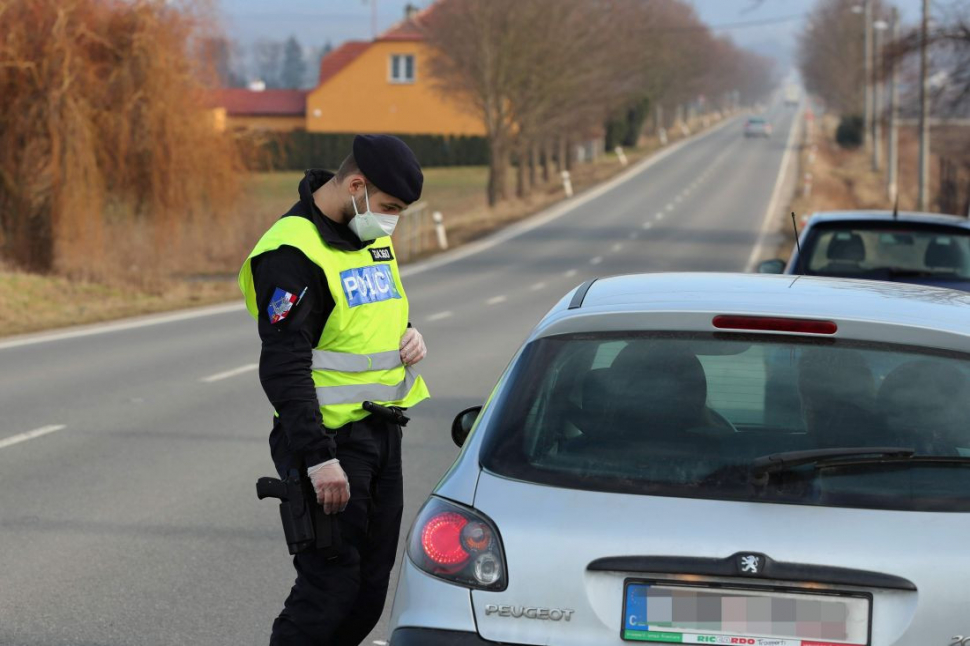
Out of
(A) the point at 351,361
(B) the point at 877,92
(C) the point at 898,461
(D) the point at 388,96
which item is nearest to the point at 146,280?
(A) the point at 351,361

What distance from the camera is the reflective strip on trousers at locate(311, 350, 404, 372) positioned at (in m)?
4.08

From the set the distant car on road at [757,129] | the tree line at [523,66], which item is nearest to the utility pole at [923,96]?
the tree line at [523,66]

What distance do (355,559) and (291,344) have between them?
64cm

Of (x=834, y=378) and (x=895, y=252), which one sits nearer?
(x=834, y=378)

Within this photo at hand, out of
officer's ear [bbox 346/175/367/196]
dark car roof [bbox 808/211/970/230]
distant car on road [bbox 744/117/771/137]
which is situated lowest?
dark car roof [bbox 808/211/970/230]

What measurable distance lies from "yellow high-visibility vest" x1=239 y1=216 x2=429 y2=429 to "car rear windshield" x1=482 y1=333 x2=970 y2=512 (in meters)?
0.60

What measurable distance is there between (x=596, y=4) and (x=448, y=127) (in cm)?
3170

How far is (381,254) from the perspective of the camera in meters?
4.27

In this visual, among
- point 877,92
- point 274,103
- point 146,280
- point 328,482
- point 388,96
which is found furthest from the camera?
point 274,103

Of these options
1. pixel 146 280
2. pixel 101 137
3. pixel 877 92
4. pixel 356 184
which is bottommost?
pixel 146 280

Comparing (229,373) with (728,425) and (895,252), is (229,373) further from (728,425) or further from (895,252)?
(728,425)

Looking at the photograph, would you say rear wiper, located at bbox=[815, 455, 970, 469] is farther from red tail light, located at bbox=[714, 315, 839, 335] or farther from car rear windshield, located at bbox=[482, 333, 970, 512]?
red tail light, located at bbox=[714, 315, 839, 335]

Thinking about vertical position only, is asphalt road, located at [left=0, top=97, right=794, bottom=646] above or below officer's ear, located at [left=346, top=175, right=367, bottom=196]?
below

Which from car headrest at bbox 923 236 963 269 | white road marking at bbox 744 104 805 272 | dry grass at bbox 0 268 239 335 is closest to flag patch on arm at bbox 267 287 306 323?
car headrest at bbox 923 236 963 269
